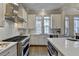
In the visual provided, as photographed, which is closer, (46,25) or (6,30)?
(6,30)

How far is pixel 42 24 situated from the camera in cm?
978

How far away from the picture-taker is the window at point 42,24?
384 inches

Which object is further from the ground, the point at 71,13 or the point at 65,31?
the point at 71,13

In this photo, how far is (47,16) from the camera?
385 inches

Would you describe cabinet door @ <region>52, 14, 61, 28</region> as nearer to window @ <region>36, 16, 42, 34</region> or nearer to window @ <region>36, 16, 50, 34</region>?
window @ <region>36, 16, 50, 34</region>

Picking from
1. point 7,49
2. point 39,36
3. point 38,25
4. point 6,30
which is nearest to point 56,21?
point 38,25

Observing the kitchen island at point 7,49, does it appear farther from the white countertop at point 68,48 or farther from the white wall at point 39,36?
the white wall at point 39,36

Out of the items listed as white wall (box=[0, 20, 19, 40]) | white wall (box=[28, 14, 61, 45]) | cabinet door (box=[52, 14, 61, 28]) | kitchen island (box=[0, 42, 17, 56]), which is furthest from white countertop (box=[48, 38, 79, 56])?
cabinet door (box=[52, 14, 61, 28])

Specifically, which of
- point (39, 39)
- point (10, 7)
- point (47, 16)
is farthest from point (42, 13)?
point (10, 7)

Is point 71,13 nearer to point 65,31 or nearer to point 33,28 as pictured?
point 65,31

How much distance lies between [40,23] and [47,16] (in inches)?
26.6

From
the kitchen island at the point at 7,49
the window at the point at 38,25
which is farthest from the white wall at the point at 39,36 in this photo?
the kitchen island at the point at 7,49

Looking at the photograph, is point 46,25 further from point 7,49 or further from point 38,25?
point 7,49

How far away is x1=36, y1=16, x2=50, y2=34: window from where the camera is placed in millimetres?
9742
